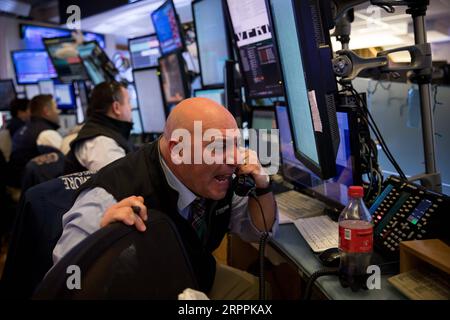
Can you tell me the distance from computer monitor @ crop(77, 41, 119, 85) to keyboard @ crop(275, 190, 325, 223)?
2662mm

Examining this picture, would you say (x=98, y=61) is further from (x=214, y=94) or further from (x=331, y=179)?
(x=331, y=179)

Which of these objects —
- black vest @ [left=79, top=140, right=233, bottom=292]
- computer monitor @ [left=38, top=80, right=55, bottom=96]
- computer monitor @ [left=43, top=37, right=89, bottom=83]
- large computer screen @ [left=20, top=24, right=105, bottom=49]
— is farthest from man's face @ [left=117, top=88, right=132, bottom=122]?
large computer screen @ [left=20, top=24, right=105, bottom=49]

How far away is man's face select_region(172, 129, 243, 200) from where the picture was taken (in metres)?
1.17

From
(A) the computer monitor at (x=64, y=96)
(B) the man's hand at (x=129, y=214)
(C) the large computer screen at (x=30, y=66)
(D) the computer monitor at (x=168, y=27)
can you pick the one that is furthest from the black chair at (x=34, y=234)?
(C) the large computer screen at (x=30, y=66)

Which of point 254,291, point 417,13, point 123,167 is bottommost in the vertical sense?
point 254,291

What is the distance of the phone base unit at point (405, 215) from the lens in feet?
3.45

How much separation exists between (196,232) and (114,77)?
3.02 meters

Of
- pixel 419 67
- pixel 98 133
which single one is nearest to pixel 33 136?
pixel 98 133

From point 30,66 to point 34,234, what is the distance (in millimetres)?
6616
